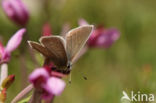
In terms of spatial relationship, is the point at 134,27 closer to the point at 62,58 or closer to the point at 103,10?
the point at 103,10

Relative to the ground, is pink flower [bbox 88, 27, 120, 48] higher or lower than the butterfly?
lower

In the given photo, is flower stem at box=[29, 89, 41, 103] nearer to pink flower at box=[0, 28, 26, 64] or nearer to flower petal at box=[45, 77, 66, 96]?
flower petal at box=[45, 77, 66, 96]

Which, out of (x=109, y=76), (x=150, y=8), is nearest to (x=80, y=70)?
(x=109, y=76)

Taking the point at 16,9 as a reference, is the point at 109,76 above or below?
below

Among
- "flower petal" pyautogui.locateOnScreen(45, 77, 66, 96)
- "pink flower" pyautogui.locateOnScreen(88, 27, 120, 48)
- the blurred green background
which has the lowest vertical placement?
the blurred green background

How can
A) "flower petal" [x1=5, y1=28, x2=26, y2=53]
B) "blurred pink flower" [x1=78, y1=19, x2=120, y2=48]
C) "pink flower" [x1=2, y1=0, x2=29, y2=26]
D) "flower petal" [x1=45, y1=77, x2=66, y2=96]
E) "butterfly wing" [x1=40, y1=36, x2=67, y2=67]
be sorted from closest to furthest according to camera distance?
1. "flower petal" [x1=45, y1=77, x2=66, y2=96]
2. "butterfly wing" [x1=40, y1=36, x2=67, y2=67]
3. "flower petal" [x1=5, y1=28, x2=26, y2=53]
4. "pink flower" [x1=2, y1=0, x2=29, y2=26]
5. "blurred pink flower" [x1=78, y1=19, x2=120, y2=48]

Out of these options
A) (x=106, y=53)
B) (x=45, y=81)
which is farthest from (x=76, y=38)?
(x=106, y=53)

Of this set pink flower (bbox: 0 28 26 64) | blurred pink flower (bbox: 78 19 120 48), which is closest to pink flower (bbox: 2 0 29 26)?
blurred pink flower (bbox: 78 19 120 48)
